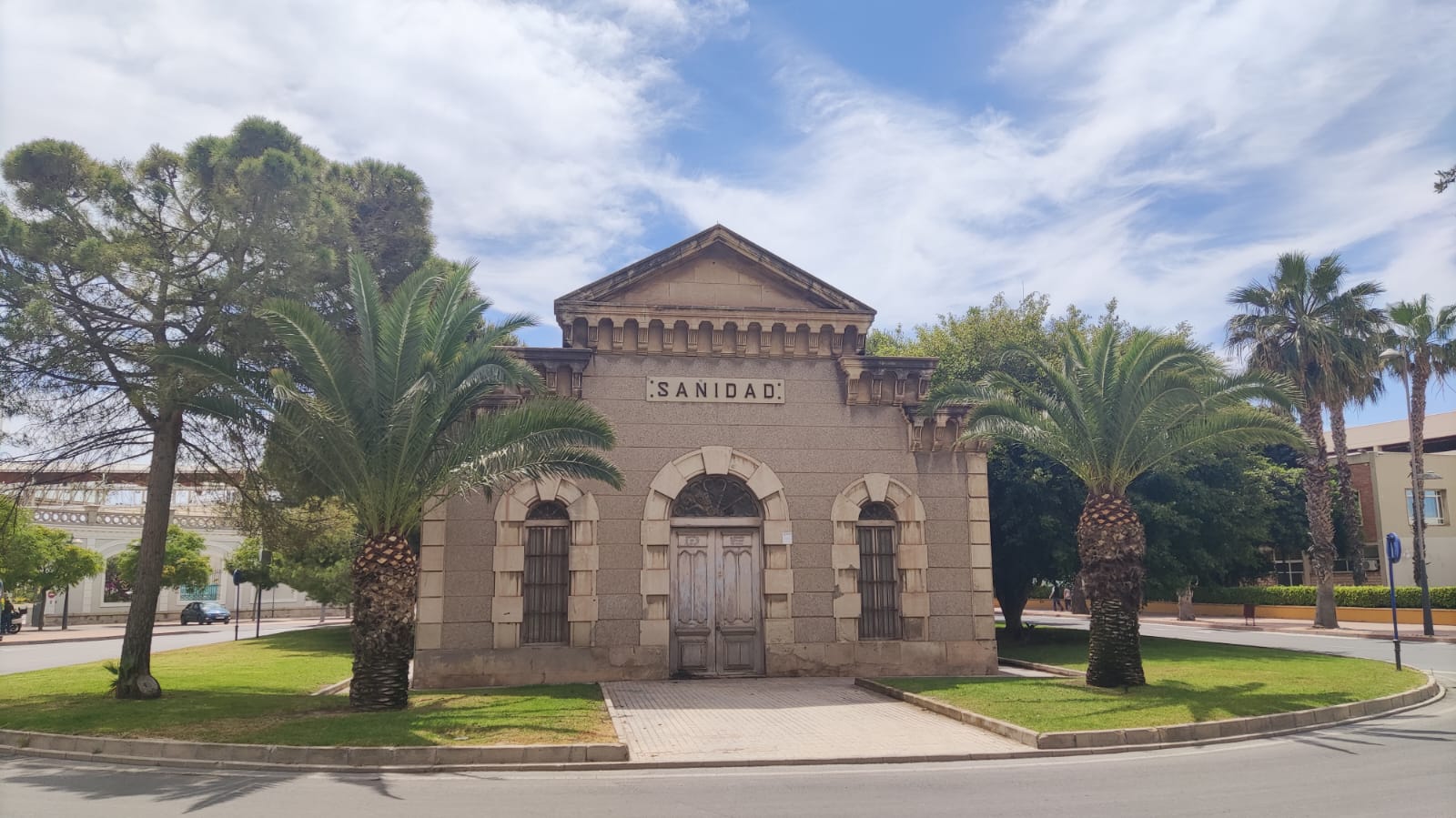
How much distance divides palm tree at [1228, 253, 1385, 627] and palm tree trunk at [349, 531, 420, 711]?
93.7 ft

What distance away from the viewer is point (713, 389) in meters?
18.2

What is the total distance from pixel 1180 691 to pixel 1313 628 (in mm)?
24587

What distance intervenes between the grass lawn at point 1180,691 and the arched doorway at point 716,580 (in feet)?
9.05

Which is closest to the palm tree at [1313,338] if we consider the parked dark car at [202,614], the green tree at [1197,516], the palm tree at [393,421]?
the green tree at [1197,516]

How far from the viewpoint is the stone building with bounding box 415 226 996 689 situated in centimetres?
1706

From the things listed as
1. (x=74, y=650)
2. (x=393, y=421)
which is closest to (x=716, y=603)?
(x=393, y=421)

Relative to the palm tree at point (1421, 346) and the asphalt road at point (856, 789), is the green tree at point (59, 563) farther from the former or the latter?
the palm tree at point (1421, 346)

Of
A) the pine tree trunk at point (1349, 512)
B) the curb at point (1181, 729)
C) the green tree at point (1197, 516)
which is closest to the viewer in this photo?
the curb at point (1181, 729)

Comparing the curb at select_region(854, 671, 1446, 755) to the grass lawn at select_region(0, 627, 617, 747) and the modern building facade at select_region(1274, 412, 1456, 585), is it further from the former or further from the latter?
the modern building facade at select_region(1274, 412, 1456, 585)

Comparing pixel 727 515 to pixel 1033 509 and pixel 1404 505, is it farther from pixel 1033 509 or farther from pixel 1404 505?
pixel 1404 505

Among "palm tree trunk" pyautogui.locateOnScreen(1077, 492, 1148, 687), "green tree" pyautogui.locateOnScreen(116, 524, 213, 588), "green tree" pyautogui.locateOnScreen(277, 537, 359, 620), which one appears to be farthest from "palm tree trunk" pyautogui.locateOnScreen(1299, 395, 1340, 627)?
"green tree" pyautogui.locateOnScreen(116, 524, 213, 588)

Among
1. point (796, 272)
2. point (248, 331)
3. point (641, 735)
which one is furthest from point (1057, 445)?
point (248, 331)

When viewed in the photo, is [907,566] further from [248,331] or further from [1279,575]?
[1279,575]

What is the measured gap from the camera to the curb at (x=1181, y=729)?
37.6 feet
